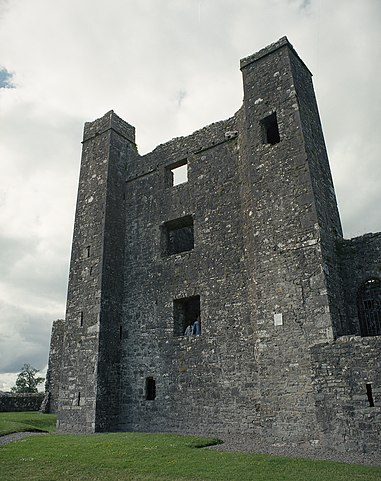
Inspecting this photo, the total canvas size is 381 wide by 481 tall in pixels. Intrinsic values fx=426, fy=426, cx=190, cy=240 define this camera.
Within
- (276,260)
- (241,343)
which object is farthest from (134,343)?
(276,260)

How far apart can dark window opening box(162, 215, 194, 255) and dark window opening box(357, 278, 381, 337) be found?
6.82 m

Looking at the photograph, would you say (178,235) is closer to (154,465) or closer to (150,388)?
(150,388)

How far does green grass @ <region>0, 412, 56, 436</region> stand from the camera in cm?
1336

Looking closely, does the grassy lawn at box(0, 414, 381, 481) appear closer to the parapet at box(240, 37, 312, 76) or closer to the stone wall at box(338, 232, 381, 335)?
the stone wall at box(338, 232, 381, 335)

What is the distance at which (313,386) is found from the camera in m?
10.2

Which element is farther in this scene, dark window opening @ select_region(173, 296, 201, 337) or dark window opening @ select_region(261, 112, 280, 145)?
dark window opening @ select_region(173, 296, 201, 337)

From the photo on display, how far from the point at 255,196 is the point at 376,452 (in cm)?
752

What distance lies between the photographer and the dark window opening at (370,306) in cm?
1164

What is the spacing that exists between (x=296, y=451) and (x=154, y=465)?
3593 millimetres

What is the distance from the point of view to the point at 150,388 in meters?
14.8

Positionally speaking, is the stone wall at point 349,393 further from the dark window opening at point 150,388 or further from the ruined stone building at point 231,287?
the dark window opening at point 150,388

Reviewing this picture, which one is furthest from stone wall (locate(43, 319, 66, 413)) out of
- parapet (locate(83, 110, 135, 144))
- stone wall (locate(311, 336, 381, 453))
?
stone wall (locate(311, 336, 381, 453))

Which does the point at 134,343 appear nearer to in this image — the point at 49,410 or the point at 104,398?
the point at 104,398

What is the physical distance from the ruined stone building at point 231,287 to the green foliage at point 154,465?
1842 millimetres
